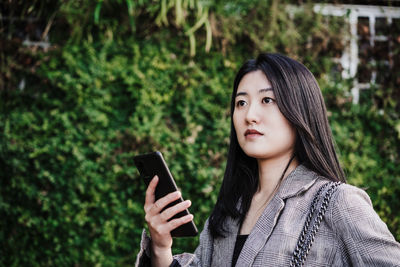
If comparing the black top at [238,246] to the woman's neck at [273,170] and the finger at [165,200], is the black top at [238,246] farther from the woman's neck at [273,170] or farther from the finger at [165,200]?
the finger at [165,200]

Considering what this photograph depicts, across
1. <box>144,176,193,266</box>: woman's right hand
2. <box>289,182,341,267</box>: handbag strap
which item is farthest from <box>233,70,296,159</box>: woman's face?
<box>144,176,193,266</box>: woman's right hand

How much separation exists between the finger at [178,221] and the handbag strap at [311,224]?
1.42ft

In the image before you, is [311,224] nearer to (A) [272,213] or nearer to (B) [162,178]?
(A) [272,213]

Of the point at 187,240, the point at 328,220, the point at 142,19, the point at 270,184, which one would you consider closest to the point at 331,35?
the point at 142,19

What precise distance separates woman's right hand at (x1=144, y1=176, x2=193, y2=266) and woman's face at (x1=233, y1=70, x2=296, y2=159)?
393 mm

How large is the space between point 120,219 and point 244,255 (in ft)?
7.53

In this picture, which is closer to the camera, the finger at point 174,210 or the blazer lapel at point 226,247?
the finger at point 174,210

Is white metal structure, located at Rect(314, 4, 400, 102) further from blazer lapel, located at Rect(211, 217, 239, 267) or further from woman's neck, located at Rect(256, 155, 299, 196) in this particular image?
blazer lapel, located at Rect(211, 217, 239, 267)

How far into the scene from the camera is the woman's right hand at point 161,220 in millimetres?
1498

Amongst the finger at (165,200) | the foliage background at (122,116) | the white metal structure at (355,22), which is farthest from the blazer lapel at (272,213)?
the white metal structure at (355,22)

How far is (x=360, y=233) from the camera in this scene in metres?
1.21

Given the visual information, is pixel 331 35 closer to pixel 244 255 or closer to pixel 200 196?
pixel 200 196

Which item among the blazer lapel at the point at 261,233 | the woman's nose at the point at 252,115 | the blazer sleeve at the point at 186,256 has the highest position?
the woman's nose at the point at 252,115

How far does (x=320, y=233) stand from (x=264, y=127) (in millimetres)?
496
